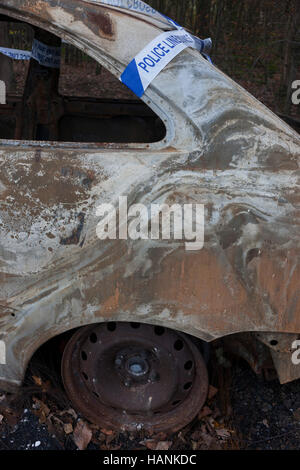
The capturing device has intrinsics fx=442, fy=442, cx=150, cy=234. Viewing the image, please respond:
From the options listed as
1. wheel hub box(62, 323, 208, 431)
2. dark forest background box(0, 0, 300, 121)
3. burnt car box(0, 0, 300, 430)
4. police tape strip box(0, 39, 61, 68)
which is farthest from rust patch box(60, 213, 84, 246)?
dark forest background box(0, 0, 300, 121)

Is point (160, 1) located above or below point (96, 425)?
above

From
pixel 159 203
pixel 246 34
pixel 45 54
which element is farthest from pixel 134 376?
pixel 246 34

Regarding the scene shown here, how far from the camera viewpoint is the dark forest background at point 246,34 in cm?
727

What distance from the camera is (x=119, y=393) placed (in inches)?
98.4

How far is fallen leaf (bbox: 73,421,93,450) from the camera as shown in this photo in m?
2.39

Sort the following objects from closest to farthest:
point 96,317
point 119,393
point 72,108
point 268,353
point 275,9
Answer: point 96,317 → point 268,353 → point 119,393 → point 72,108 → point 275,9

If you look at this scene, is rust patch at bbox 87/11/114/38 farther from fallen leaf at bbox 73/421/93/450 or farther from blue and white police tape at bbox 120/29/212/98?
fallen leaf at bbox 73/421/93/450

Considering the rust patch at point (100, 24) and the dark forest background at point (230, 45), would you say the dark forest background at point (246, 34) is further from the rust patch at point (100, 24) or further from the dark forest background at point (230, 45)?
the rust patch at point (100, 24)

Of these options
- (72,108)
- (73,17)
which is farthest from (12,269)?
(72,108)

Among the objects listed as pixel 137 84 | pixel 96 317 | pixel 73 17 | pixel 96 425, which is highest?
pixel 73 17

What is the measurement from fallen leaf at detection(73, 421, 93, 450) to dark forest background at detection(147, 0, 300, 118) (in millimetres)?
5658

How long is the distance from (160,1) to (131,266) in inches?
270

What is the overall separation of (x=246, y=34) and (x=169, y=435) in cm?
756

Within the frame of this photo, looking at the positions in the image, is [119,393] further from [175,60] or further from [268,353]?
[175,60]
